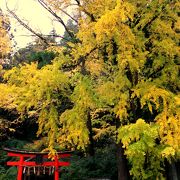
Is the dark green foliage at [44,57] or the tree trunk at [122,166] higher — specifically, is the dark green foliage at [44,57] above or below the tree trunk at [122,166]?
above

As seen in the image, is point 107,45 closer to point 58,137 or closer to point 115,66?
point 115,66

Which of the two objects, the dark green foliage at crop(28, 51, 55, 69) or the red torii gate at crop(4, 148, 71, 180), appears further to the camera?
the dark green foliage at crop(28, 51, 55, 69)

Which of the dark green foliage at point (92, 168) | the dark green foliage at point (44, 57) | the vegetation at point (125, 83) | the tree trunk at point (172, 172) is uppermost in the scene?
the dark green foliage at point (44, 57)

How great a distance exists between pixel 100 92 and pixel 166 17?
128 inches

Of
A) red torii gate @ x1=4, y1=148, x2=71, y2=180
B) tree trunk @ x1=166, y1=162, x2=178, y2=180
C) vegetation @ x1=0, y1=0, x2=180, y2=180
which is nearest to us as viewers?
vegetation @ x1=0, y1=0, x2=180, y2=180

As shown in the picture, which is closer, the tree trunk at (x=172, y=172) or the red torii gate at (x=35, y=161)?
the tree trunk at (x=172, y=172)

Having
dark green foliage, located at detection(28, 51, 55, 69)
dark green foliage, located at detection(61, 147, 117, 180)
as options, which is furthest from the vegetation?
dark green foliage, located at detection(28, 51, 55, 69)

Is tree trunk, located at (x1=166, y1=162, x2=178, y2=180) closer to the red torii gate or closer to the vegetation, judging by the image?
the vegetation

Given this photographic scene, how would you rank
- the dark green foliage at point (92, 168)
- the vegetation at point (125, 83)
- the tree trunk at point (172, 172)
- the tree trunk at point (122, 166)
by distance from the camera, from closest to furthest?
1. the vegetation at point (125, 83)
2. the tree trunk at point (172, 172)
3. the tree trunk at point (122, 166)
4. the dark green foliage at point (92, 168)

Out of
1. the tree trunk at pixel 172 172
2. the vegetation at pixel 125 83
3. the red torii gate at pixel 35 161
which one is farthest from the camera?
the red torii gate at pixel 35 161

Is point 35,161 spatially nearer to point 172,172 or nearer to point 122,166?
point 122,166

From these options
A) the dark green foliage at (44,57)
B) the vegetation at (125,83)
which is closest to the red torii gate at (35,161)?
the vegetation at (125,83)

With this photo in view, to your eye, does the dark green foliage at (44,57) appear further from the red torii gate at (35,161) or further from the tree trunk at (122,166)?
the tree trunk at (122,166)

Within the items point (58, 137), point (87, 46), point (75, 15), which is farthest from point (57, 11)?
point (58, 137)
